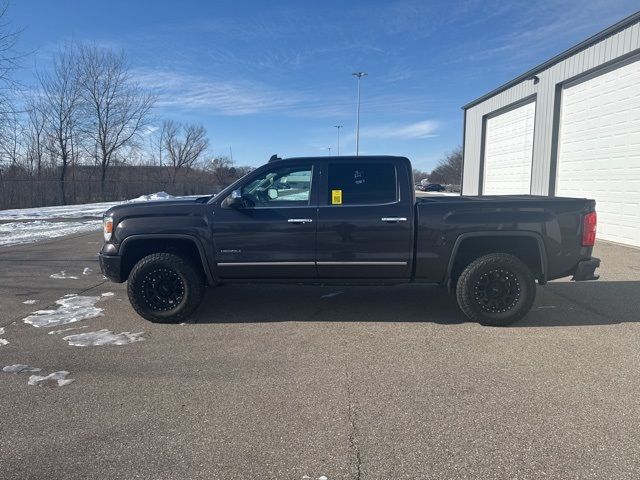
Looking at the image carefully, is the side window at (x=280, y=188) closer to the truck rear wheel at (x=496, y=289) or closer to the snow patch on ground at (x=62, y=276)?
the truck rear wheel at (x=496, y=289)

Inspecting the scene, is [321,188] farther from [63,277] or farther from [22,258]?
[22,258]

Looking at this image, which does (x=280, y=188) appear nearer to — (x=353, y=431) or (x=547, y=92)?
(x=353, y=431)

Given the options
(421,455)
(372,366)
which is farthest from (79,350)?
(421,455)

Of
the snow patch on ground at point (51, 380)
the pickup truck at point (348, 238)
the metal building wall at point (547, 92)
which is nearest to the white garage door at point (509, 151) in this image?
the metal building wall at point (547, 92)

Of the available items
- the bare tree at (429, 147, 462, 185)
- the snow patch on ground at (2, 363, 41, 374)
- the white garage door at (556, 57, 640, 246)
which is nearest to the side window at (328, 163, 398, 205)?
the snow patch on ground at (2, 363, 41, 374)

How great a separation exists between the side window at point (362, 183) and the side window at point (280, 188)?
1.01 feet

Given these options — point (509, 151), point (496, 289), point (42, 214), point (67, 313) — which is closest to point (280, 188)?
point (496, 289)

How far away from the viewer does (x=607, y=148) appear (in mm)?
11594

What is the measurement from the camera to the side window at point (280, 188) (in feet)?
17.1

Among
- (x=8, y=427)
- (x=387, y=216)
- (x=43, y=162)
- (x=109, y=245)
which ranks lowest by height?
(x=8, y=427)

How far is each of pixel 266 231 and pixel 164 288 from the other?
1.41 m

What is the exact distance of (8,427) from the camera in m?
3.05

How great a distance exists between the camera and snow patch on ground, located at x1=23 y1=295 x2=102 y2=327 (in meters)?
5.37

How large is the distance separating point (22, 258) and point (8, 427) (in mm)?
7962
